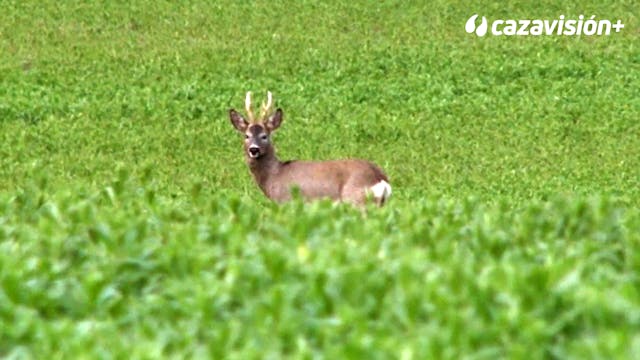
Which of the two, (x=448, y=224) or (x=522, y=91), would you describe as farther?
(x=522, y=91)

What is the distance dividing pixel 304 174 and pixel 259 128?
1.16 m

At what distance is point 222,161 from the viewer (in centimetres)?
2419

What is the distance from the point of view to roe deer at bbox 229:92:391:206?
53.2 feet

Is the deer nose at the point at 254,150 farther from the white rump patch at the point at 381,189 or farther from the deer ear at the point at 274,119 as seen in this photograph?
the white rump patch at the point at 381,189

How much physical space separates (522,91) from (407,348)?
2392 cm

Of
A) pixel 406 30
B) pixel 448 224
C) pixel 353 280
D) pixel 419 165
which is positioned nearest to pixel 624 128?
pixel 419 165

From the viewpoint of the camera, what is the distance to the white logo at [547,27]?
113ft

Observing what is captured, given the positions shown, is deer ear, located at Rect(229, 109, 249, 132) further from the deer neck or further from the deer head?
the deer neck

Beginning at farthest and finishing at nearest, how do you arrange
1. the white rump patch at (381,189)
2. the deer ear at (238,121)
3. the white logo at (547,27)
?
the white logo at (547,27)
the deer ear at (238,121)
the white rump patch at (381,189)

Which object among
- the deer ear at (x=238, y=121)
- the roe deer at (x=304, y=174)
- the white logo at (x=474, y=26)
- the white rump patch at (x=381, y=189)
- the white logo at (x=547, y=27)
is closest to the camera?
the white rump patch at (x=381, y=189)

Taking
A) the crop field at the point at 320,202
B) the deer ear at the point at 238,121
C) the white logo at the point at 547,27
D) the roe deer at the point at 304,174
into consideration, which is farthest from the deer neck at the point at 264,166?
the white logo at the point at 547,27

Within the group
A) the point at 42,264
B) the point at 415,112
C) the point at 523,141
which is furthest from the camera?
the point at 415,112

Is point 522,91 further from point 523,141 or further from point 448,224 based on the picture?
point 448,224

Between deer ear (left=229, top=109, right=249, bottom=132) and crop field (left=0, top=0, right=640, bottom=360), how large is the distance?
0.64 m
